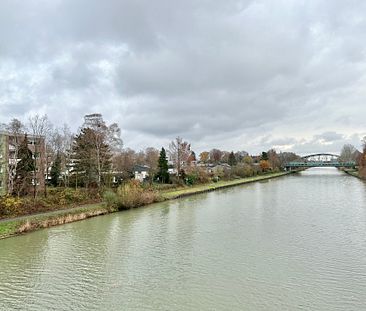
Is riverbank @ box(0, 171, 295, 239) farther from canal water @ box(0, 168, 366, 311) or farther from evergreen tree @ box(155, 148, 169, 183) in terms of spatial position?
evergreen tree @ box(155, 148, 169, 183)

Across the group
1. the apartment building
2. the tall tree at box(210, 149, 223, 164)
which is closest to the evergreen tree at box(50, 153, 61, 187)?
the apartment building

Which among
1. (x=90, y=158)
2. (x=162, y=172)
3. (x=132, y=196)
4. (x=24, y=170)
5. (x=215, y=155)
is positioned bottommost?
(x=132, y=196)

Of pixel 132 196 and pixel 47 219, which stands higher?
pixel 132 196

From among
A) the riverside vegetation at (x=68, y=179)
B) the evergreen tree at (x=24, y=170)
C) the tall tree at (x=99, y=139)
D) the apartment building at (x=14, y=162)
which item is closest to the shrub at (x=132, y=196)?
the riverside vegetation at (x=68, y=179)

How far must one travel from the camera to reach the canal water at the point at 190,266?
35.9ft

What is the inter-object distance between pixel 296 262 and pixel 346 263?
2037 mm

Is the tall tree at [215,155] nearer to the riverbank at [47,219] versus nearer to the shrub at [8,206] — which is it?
the riverbank at [47,219]

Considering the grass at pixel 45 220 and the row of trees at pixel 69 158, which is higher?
the row of trees at pixel 69 158

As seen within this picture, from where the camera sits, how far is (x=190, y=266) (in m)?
14.2

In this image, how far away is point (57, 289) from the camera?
1208cm

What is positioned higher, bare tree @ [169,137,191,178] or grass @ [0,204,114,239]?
bare tree @ [169,137,191,178]

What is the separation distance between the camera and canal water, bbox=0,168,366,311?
35.9 ft

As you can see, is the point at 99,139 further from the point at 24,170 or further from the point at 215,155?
the point at 215,155

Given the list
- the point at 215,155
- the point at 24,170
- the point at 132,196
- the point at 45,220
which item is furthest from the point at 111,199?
the point at 215,155
